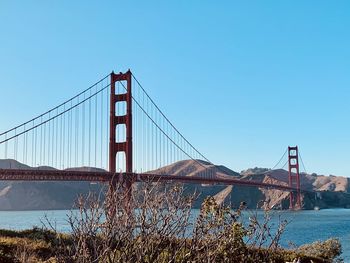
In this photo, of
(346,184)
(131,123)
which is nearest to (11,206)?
(131,123)

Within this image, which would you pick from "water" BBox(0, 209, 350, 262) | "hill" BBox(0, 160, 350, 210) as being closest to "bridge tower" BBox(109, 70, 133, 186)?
"water" BBox(0, 209, 350, 262)

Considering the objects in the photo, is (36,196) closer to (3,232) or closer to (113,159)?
(113,159)

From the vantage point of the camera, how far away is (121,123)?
47.2m

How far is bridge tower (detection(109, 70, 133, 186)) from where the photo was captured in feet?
142

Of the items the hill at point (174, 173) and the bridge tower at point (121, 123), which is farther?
the hill at point (174, 173)

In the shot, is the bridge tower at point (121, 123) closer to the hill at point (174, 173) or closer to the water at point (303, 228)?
the water at point (303, 228)

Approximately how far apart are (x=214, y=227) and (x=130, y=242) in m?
2.09

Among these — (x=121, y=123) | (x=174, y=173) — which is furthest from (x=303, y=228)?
(x=174, y=173)

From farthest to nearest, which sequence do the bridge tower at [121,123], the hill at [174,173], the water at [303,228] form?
the hill at [174,173]
the bridge tower at [121,123]
the water at [303,228]

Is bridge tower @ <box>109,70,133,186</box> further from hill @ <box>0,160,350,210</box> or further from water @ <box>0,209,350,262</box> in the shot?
hill @ <box>0,160,350,210</box>

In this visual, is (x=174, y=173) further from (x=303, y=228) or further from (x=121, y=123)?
(x=121, y=123)

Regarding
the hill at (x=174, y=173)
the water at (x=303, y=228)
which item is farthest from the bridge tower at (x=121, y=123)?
the hill at (x=174, y=173)

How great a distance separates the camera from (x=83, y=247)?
5.17 m

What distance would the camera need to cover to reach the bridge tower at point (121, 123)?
1703 inches
